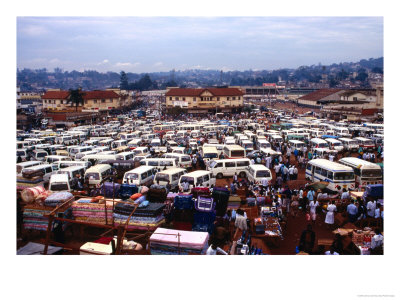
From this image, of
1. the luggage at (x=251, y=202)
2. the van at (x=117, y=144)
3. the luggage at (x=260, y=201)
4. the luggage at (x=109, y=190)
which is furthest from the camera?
the van at (x=117, y=144)

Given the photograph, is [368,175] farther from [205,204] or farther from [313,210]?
[205,204]

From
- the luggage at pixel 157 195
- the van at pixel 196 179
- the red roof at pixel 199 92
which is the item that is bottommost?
the luggage at pixel 157 195

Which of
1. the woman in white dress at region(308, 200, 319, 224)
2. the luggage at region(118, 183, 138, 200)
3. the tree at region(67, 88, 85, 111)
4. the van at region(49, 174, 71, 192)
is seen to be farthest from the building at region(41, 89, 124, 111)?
the woman in white dress at region(308, 200, 319, 224)

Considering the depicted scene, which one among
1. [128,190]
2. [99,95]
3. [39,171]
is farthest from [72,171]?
[99,95]

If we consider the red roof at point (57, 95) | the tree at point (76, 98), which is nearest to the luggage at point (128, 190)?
the tree at point (76, 98)

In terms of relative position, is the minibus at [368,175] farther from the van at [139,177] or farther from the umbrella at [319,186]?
the van at [139,177]
